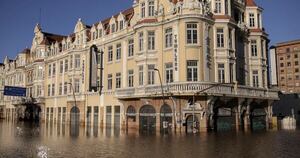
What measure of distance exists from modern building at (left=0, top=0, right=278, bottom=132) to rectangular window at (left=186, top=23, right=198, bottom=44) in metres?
0.11

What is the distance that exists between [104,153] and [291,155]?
10.8m

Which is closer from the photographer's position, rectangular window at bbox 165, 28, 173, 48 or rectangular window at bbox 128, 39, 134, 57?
rectangular window at bbox 165, 28, 173, 48

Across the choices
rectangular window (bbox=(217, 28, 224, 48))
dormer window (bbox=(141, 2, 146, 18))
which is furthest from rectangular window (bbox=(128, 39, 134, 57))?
rectangular window (bbox=(217, 28, 224, 48))

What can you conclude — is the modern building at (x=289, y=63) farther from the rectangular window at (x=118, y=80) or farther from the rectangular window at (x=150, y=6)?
the rectangular window at (x=150, y=6)

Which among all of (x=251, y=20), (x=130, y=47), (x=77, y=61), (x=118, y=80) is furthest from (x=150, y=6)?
(x=77, y=61)

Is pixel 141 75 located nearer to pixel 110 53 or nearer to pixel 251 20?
pixel 110 53

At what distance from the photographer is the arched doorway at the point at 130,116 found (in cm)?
4000

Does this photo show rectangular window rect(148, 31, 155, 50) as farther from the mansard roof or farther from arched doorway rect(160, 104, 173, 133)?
the mansard roof

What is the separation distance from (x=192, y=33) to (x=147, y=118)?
37.9 feet

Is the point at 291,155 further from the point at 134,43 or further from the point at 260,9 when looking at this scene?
the point at 260,9

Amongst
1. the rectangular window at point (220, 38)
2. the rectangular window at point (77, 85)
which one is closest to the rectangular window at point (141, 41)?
the rectangular window at point (220, 38)

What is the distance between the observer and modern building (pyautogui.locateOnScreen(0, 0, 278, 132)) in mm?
34562

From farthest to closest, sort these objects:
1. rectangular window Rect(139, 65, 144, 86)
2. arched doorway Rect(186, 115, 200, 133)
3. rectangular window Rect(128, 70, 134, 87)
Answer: rectangular window Rect(128, 70, 134, 87), rectangular window Rect(139, 65, 144, 86), arched doorway Rect(186, 115, 200, 133)

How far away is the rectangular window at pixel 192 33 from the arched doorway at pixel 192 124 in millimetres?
8532
